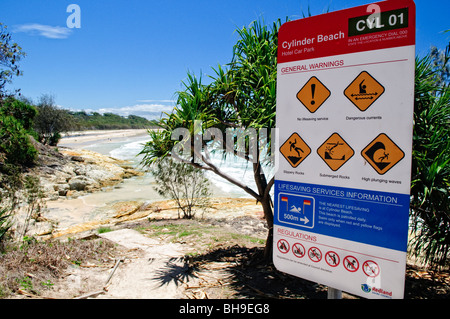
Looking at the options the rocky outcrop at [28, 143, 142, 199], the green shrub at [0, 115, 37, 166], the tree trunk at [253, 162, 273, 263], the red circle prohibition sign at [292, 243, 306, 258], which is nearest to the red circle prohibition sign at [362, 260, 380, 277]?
the red circle prohibition sign at [292, 243, 306, 258]

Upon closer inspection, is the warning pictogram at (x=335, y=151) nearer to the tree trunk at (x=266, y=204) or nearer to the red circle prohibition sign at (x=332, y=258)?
the red circle prohibition sign at (x=332, y=258)

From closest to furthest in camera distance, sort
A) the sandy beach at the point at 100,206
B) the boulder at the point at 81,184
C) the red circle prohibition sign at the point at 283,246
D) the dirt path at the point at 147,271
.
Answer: the red circle prohibition sign at the point at 283,246 → the dirt path at the point at 147,271 → the sandy beach at the point at 100,206 → the boulder at the point at 81,184

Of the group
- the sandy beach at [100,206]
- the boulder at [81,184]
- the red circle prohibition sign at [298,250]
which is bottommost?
the sandy beach at [100,206]

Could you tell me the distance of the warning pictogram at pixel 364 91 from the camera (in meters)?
1.31

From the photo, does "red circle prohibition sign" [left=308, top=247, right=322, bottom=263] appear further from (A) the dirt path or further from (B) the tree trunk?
(B) the tree trunk

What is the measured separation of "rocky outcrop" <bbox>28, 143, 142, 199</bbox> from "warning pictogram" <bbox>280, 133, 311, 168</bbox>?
16.6m

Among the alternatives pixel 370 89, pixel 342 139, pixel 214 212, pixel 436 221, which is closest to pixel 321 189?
pixel 342 139

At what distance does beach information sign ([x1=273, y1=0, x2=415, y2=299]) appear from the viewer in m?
1.27

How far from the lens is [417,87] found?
4035 mm

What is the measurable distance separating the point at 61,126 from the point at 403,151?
1641 inches

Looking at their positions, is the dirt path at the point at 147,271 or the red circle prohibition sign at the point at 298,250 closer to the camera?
the red circle prohibition sign at the point at 298,250

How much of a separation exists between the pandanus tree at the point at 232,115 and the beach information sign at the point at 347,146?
245cm

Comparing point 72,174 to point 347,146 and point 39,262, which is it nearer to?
point 39,262

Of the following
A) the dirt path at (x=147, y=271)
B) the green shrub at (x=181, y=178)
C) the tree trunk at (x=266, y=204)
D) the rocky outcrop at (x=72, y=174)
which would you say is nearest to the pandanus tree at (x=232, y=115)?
the tree trunk at (x=266, y=204)
